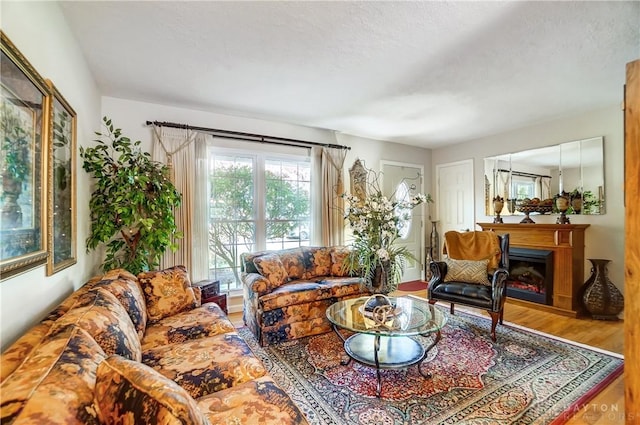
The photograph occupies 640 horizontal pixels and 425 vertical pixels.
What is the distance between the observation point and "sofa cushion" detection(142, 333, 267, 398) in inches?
57.5

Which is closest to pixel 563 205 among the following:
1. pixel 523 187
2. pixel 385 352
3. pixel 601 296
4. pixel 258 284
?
pixel 523 187

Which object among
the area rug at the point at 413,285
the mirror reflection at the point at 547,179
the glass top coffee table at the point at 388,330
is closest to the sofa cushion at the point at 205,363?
the glass top coffee table at the point at 388,330

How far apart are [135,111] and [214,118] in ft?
2.87

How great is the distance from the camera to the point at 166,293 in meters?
2.46

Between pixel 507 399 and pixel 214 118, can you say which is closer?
pixel 507 399

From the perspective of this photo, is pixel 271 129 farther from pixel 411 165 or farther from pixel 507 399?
pixel 507 399

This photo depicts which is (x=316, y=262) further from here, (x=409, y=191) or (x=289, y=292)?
(x=409, y=191)

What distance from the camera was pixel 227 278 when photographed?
3.89 meters

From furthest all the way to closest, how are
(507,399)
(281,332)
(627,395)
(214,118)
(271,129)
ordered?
1. (271,129)
2. (214,118)
3. (281,332)
4. (507,399)
5. (627,395)

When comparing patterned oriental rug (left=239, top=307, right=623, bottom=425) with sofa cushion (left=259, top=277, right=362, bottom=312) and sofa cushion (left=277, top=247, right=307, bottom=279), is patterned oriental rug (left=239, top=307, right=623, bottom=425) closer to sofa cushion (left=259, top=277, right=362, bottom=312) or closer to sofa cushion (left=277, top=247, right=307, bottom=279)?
sofa cushion (left=259, top=277, right=362, bottom=312)

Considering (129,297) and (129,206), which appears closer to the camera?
(129,297)

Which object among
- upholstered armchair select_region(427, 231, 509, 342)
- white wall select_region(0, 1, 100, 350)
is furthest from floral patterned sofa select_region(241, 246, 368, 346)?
white wall select_region(0, 1, 100, 350)

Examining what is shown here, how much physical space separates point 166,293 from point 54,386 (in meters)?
1.76

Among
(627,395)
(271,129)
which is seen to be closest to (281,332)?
(627,395)
